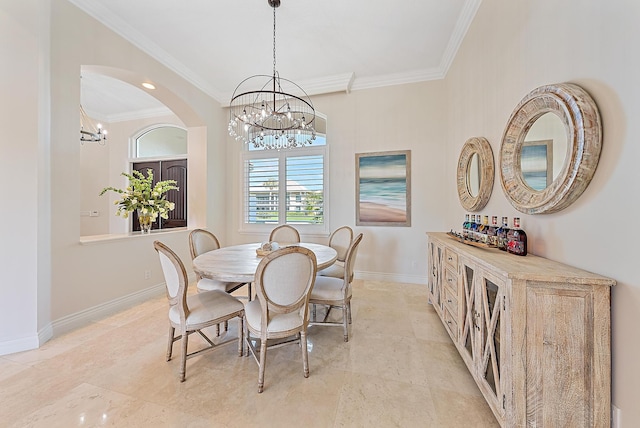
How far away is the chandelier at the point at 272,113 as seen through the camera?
8.34 ft

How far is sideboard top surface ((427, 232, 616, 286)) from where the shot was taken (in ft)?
3.66

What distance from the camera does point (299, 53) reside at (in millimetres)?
3348

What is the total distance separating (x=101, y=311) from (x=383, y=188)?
402cm

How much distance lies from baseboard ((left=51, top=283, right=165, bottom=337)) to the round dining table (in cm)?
157

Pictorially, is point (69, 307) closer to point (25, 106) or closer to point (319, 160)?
point (25, 106)

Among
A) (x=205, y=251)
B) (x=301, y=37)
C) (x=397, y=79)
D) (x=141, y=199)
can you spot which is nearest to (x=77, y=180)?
(x=141, y=199)

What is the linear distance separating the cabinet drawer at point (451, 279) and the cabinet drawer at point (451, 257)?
60mm

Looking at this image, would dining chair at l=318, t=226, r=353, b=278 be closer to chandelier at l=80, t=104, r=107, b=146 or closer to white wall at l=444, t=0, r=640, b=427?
white wall at l=444, t=0, r=640, b=427

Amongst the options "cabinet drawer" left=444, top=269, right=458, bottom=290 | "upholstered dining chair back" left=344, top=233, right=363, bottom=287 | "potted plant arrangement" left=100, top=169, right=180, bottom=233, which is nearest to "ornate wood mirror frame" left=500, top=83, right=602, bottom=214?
"cabinet drawer" left=444, top=269, right=458, bottom=290

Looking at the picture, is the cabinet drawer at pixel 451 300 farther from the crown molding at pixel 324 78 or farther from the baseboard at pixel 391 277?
the crown molding at pixel 324 78

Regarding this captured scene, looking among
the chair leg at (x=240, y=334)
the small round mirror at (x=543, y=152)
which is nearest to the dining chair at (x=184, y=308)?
the chair leg at (x=240, y=334)

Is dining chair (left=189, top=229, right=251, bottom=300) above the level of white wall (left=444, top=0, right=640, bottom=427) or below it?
below

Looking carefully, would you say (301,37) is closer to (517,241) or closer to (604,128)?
(604,128)

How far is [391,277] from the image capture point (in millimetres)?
4012
